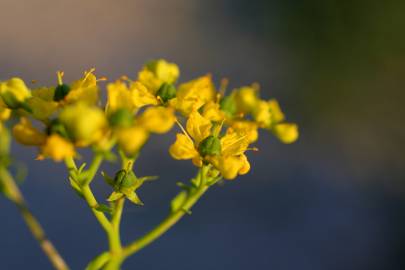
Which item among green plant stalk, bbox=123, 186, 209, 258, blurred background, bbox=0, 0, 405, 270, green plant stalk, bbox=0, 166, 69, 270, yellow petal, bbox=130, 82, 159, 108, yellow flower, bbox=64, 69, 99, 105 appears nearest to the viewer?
green plant stalk, bbox=0, 166, 69, 270

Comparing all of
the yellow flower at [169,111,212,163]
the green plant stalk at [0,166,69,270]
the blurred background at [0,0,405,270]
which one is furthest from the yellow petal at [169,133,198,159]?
the blurred background at [0,0,405,270]

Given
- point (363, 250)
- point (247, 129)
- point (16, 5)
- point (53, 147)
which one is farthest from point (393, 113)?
point (53, 147)

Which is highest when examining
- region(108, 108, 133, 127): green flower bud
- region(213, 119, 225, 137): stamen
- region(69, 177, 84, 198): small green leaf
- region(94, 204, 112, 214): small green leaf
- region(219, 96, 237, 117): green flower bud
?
region(108, 108, 133, 127): green flower bud

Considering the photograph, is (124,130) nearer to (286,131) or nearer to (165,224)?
(165,224)

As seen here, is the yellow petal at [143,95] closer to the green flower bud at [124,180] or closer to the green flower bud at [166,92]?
the green flower bud at [166,92]

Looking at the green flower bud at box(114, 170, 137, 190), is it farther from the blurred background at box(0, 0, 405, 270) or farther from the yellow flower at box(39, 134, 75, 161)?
the blurred background at box(0, 0, 405, 270)

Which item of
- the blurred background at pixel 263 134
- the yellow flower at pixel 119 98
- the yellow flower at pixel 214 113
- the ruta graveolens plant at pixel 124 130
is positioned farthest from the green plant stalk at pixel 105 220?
the blurred background at pixel 263 134

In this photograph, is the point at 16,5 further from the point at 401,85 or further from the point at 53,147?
the point at 53,147
